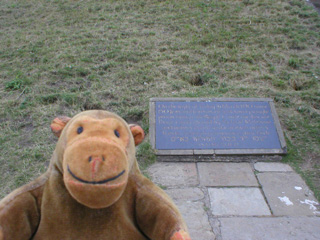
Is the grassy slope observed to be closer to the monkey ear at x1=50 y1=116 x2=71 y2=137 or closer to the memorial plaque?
the memorial plaque

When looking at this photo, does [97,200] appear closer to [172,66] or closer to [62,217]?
[62,217]

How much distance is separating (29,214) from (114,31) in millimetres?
5307

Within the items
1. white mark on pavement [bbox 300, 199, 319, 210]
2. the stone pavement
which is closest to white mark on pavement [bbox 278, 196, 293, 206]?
the stone pavement

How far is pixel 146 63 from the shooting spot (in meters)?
5.16

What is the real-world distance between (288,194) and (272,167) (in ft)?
1.51

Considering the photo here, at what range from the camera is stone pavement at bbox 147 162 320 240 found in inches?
101

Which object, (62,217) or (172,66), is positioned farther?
(172,66)

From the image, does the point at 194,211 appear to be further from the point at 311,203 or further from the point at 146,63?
the point at 146,63

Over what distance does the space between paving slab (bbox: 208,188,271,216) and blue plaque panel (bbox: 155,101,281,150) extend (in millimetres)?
626

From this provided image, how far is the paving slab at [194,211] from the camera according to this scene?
8.36 ft

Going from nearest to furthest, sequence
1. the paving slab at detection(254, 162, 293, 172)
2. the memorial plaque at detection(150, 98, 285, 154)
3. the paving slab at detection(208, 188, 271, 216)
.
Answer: the paving slab at detection(208, 188, 271, 216)
the paving slab at detection(254, 162, 293, 172)
the memorial plaque at detection(150, 98, 285, 154)

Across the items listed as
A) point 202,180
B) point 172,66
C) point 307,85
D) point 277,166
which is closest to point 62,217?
point 202,180

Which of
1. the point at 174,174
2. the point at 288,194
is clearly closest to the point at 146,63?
the point at 174,174

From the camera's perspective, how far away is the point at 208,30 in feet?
20.2
